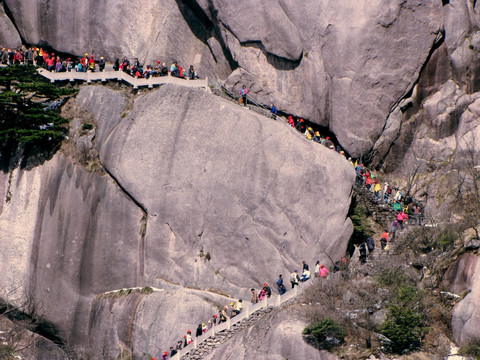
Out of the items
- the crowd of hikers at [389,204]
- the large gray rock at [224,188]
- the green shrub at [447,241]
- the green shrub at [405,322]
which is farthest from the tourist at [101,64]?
the green shrub at [405,322]

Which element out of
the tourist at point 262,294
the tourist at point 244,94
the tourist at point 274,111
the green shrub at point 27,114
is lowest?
the tourist at point 262,294

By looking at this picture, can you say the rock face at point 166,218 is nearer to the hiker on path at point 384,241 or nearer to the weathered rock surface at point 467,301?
the hiker on path at point 384,241

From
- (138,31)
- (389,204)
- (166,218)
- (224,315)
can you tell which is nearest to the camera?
(224,315)

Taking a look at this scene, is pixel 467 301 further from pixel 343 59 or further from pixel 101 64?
pixel 101 64

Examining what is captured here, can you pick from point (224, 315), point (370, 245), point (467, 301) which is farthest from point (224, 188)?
point (467, 301)

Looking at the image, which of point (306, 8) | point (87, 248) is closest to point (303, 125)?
point (306, 8)

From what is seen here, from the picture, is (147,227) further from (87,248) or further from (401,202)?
(401,202)
